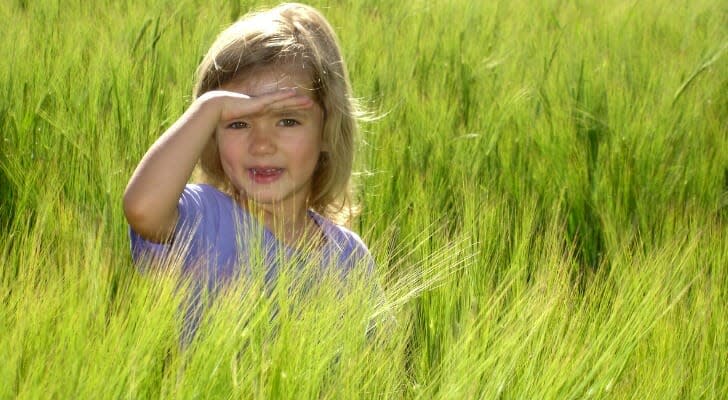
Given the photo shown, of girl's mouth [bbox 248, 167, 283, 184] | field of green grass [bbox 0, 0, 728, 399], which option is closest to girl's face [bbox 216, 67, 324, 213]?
girl's mouth [bbox 248, 167, 283, 184]

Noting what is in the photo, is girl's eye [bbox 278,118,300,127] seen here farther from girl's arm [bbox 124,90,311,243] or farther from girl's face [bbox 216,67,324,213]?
girl's arm [bbox 124,90,311,243]

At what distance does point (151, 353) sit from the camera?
79 centimetres

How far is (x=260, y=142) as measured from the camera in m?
1.51

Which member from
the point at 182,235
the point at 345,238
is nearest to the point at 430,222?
the point at 345,238

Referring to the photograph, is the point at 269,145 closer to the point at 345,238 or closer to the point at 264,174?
the point at 264,174

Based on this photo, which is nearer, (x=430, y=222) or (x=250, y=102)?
(x=250, y=102)

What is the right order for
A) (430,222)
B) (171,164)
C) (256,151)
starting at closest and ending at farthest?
(171,164), (256,151), (430,222)

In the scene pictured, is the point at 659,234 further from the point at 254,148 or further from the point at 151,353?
the point at 151,353

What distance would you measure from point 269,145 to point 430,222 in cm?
28

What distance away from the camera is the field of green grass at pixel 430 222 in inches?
33.1

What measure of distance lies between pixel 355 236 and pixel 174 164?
1.17ft

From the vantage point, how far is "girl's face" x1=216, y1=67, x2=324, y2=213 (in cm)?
150

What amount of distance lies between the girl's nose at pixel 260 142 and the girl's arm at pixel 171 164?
0.19 ft

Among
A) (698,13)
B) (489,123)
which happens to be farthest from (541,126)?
(698,13)
